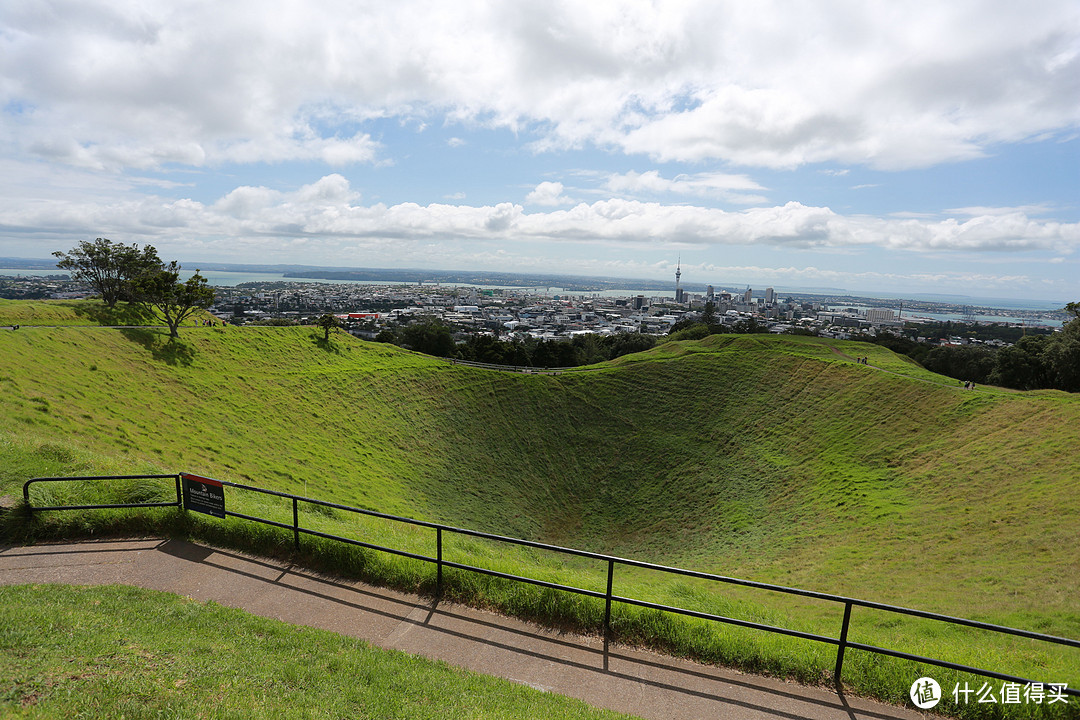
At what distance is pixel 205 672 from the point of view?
5082 mm

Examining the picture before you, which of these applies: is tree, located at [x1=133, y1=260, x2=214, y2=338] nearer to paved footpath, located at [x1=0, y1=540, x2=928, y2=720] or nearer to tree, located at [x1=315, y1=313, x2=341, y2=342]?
tree, located at [x1=315, y1=313, x2=341, y2=342]

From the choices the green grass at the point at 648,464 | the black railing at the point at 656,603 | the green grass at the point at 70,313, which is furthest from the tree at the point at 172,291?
the black railing at the point at 656,603

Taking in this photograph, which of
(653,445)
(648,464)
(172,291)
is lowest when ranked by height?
(648,464)

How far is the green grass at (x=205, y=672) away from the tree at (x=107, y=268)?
184 ft

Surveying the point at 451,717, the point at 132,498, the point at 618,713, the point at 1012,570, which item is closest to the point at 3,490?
the point at 132,498

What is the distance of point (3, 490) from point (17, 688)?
872 cm

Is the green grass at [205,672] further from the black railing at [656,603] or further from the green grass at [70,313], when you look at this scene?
the green grass at [70,313]

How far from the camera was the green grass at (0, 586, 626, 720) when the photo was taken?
14.5 ft

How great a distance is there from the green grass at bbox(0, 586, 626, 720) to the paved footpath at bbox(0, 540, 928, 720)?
1.58 ft

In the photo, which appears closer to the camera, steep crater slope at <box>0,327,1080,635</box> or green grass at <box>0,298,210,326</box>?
steep crater slope at <box>0,327,1080,635</box>
